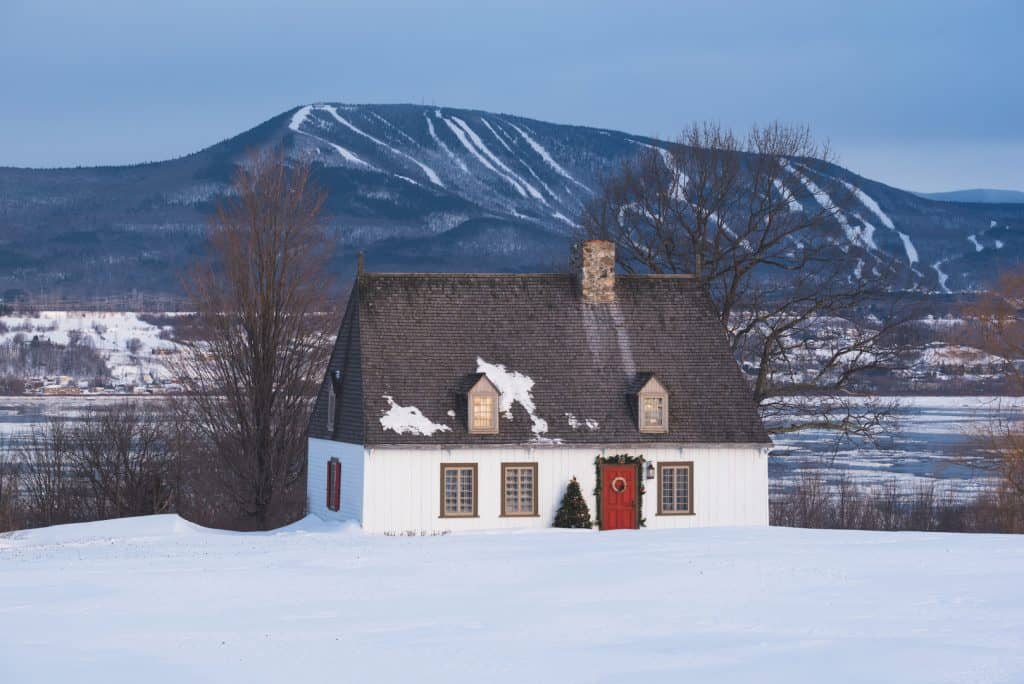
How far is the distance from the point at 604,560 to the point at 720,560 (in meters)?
2.28

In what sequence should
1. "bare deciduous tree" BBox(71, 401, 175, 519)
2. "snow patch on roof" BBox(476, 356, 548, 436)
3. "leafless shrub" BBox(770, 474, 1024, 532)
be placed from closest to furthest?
"snow patch on roof" BBox(476, 356, 548, 436), "leafless shrub" BBox(770, 474, 1024, 532), "bare deciduous tree" BBox(71, 401, 175, 519)

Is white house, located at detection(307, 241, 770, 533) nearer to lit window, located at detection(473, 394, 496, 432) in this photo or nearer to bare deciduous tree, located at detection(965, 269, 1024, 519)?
lit window, located at detection(473, 394, 496, 432)

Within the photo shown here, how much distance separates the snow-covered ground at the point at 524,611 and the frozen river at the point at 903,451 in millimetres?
16138

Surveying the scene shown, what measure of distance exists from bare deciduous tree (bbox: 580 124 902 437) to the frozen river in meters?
2.72

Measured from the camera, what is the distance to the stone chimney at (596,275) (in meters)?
43.1

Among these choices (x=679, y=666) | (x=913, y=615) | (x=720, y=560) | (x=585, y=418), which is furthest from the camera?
(x=585, y=418)

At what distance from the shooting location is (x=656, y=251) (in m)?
53.0

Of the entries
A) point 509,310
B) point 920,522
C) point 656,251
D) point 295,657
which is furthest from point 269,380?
point 295,657

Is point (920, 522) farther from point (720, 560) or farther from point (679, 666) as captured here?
point (679, 666)

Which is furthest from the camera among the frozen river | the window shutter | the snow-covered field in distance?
the frozen river

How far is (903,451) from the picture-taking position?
266ft

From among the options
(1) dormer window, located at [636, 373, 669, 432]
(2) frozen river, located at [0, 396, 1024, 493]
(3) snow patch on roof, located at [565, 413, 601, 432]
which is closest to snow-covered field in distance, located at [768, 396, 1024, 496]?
(2) frozen river, located at [0, 396, 1024, 493]

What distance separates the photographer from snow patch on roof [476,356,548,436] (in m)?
40.4

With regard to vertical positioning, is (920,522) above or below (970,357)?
below
